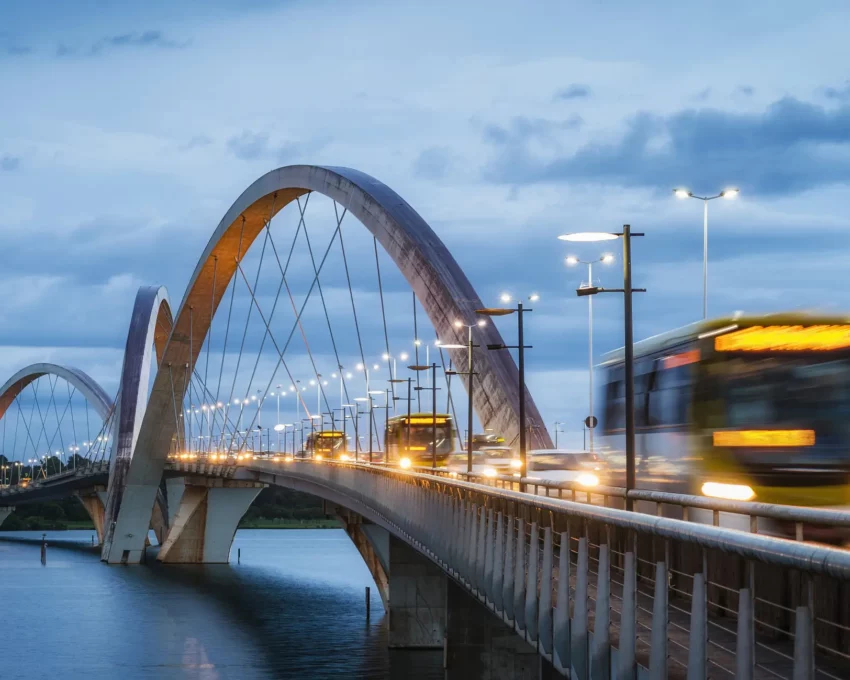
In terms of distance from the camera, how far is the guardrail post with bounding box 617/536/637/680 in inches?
408

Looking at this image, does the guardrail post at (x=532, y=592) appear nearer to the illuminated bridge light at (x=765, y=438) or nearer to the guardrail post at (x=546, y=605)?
the guardrail post at (x=546, y=605)

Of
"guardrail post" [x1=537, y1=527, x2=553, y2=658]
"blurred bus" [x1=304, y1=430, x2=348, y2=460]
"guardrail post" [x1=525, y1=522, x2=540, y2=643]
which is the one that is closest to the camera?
"guardrail post" [x1=537, y1=527, x2=553, y2=658]

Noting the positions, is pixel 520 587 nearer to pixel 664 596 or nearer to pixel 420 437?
pixel 664 596

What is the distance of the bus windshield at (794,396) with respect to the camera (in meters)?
20.7

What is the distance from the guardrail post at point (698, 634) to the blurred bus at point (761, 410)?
12324 millimetres

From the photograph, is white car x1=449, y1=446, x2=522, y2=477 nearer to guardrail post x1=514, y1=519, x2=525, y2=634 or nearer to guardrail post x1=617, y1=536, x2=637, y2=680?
guardrail post x1=514, y1=519, x2=525, y2=634

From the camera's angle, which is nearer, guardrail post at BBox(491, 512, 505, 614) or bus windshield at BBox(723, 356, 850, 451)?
guardrail post at BBox(491, 512, 505, 614)

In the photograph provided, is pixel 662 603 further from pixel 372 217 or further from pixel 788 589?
pixel 372 217

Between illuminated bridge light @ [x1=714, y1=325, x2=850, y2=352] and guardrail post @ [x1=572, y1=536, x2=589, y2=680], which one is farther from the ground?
illuminated bridge light @ [x1=714, y1=325, x2=850, y2=352]

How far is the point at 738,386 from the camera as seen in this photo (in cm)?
2200

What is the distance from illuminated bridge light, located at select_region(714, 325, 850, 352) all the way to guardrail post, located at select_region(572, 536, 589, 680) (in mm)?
10189

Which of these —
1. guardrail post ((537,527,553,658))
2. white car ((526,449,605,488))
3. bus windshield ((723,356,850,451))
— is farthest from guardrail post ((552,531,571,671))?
white car ((526,449,605,488))

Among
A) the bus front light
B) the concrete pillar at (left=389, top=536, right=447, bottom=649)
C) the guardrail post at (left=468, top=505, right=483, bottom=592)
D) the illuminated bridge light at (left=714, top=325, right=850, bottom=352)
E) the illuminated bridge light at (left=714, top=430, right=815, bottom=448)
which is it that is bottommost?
the concrete pillar at (left=389, top=536, right=447, bottom=649)

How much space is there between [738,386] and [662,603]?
12992 mm
